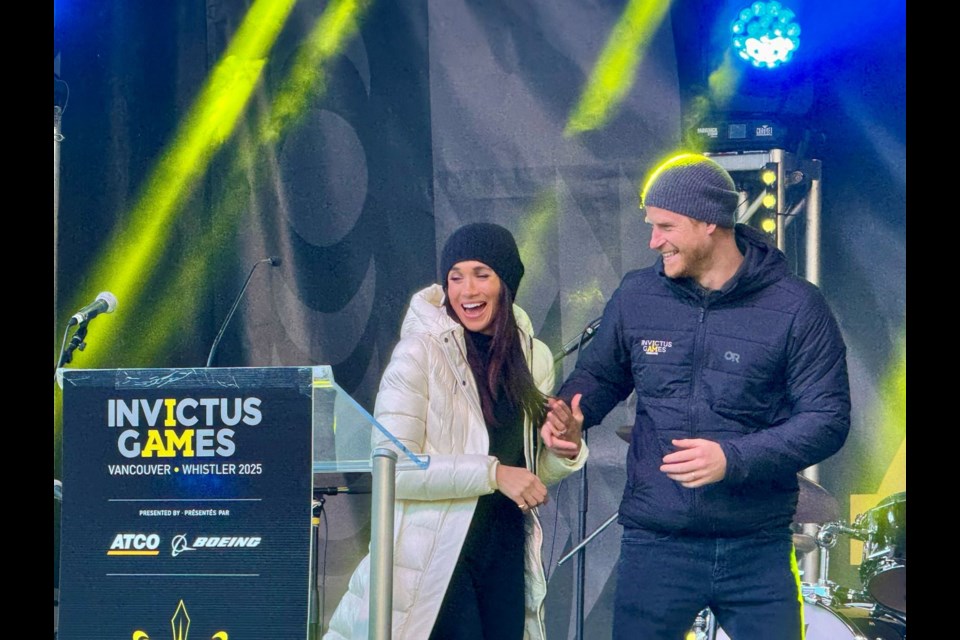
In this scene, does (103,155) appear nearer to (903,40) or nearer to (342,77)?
(342,77)

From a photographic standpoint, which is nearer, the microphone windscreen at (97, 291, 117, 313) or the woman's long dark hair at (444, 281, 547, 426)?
the woman's long dark hair at (444, 281, 547, 426)

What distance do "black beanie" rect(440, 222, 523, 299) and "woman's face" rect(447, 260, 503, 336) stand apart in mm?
21

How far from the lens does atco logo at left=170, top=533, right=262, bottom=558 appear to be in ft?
6.55

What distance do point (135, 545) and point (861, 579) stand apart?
9.56ft

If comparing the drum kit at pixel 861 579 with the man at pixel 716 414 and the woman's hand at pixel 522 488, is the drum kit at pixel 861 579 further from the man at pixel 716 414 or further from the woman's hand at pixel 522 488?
the woman's hand at pixel 522 488

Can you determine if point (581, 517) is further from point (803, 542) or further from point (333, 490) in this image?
point (333, 490)

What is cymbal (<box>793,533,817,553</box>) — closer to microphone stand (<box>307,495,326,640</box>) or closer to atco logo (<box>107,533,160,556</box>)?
microphone stand (<box>307,495,326,640</box>)

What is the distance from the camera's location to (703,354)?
3.04 meters

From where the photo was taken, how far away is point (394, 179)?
4359 millimetres

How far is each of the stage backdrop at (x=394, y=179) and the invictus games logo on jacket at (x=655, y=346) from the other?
3.82 feet

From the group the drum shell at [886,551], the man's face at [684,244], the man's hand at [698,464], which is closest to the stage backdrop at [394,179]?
the drum shell at [886,551]

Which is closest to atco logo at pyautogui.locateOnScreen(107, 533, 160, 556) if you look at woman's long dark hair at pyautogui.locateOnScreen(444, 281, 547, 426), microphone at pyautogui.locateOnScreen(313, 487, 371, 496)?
woman's long dark hair at pyautogui.locateOnScreen(444, 281, 547, 426)
